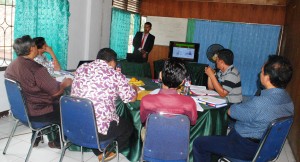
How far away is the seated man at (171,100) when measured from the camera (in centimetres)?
183

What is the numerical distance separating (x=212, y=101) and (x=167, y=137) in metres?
0.80

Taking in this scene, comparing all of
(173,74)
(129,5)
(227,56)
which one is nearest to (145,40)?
(129,5)

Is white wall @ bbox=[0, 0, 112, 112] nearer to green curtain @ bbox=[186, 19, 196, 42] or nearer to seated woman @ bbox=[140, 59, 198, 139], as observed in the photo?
green curtain @ bbox=[186, 19, 196, 42]

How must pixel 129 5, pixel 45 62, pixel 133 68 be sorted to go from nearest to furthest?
1. pixel 45 62
2. pixel 133 68
3. pixel 129 5

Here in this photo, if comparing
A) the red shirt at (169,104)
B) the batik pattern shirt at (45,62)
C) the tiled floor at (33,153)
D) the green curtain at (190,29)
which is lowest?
the tiled floor at (33,153)

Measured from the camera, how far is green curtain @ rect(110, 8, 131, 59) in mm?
5988

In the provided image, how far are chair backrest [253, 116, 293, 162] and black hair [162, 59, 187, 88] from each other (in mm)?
695

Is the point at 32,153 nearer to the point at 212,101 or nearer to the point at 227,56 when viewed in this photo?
the point at 212,101

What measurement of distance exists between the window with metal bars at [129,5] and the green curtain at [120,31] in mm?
114

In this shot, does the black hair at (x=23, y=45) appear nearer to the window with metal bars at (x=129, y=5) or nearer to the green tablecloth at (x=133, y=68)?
the green tablecloth at (x=133, y=68)

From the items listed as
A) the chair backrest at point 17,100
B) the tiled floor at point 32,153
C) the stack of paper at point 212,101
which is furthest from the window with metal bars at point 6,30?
the stack of paper at point 212,101

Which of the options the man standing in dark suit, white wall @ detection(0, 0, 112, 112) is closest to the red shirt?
white wall @ detection(0, 0, 112, 112)

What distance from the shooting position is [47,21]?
4.01 metres

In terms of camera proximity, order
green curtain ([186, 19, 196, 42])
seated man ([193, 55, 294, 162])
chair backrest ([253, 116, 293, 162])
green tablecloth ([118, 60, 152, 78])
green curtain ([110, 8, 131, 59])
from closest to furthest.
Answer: chair backrest ([253, 116, 293, 162]) → seated man ([193, 55, 294, 162]) → green tablecloth ([118, 60, 152, 78]) → green curtain ([110, 8, 131, 59]) → green curtain ([186, 19, 196, 42])
